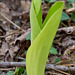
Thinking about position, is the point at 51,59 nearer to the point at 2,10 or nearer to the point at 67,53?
the point at 67,53

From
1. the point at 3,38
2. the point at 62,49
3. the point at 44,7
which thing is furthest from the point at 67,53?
the point at 44,7

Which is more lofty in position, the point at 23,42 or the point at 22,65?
the point at 23,42

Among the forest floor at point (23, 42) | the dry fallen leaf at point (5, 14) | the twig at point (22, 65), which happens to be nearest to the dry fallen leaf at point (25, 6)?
the forest floor at point (23, 42)

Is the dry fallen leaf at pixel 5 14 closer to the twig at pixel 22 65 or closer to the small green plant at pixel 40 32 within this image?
the twig at pixel 22 65

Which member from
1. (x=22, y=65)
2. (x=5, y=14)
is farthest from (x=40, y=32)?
(x=5, y=14)

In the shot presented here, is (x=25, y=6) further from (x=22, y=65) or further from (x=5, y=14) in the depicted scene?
(x=22, y=65)

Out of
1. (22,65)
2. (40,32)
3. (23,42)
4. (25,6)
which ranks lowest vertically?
(22,65)
